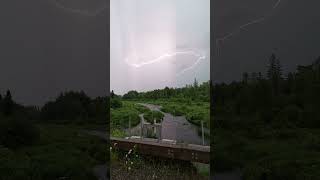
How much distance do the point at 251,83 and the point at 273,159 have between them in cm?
56

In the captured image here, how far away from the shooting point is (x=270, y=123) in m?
3.05

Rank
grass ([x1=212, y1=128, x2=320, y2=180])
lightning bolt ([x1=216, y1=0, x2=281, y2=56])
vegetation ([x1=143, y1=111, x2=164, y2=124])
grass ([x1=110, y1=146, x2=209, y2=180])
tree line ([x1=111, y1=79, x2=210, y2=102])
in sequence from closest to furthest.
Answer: grass ([x1=212, y1=128, x2=320, y2=180]), lightning bolt ([x1=216, y1=0, x2=281, y2=56]), tree line ([x1=111, y1=79, x2=210, y2=102]), grass ([x1=110, y1=146, x2=209, y2=180]), vegetation ([x1=143, y1=111, x2=164, y2=124])

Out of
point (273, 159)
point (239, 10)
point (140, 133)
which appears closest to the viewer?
point (273, 159)

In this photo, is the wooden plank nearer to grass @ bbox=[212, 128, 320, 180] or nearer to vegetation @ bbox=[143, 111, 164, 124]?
vegetation @ bbox=[143, 111, 164, 124]

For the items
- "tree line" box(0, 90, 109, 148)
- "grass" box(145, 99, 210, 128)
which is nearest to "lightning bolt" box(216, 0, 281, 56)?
"grass" box(145, 99, 210, 128)

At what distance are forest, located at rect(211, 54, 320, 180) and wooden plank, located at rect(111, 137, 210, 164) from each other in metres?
0.66

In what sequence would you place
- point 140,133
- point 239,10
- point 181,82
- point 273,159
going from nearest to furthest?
1. point 273,159
2. point 239,10
3. point 181,82
4. point 140,133

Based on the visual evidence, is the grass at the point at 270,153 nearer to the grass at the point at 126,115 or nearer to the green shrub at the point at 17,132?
the grass at the point at 126,115

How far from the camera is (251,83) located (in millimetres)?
3150

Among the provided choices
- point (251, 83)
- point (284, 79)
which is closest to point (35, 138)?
point (251, 83)

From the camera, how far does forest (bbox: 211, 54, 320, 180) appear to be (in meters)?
2.92

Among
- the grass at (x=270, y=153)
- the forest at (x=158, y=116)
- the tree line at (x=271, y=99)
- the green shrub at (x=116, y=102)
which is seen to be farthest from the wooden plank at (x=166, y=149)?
the tree line at (x=271, y=99)

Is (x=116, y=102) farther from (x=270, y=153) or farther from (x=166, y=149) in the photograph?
(x=270, y=153)

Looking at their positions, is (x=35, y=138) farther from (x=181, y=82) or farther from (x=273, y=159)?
(x=273, y=159)
